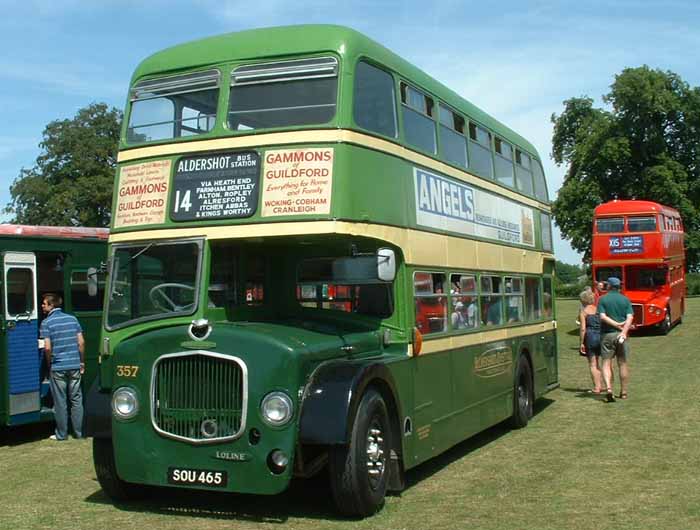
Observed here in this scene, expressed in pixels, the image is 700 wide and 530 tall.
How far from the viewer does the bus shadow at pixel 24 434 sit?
1242 cm

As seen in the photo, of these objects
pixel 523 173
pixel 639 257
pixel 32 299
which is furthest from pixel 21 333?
pixel 639 257

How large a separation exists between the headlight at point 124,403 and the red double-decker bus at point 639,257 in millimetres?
25655

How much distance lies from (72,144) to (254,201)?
52.2m

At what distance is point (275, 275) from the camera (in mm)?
9031

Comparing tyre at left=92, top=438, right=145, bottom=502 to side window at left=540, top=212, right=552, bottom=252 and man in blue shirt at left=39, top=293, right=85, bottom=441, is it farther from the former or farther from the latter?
side window at left=540, top=212, right=552, bottom=252

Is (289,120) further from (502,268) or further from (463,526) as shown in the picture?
(502,268)

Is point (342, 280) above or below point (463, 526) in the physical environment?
above

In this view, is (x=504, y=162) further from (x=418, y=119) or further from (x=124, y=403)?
(x=124, y=403)

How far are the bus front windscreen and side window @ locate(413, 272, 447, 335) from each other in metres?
2.28

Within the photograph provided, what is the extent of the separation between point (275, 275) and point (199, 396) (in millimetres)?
1928

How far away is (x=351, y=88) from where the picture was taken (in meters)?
8.12

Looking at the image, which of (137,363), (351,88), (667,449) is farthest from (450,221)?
(137,363)

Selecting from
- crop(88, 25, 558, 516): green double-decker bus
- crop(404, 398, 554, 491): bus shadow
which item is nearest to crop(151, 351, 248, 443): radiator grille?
crop(88, 25, 558, 516): green double-decker bus

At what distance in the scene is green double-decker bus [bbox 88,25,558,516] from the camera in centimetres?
732
